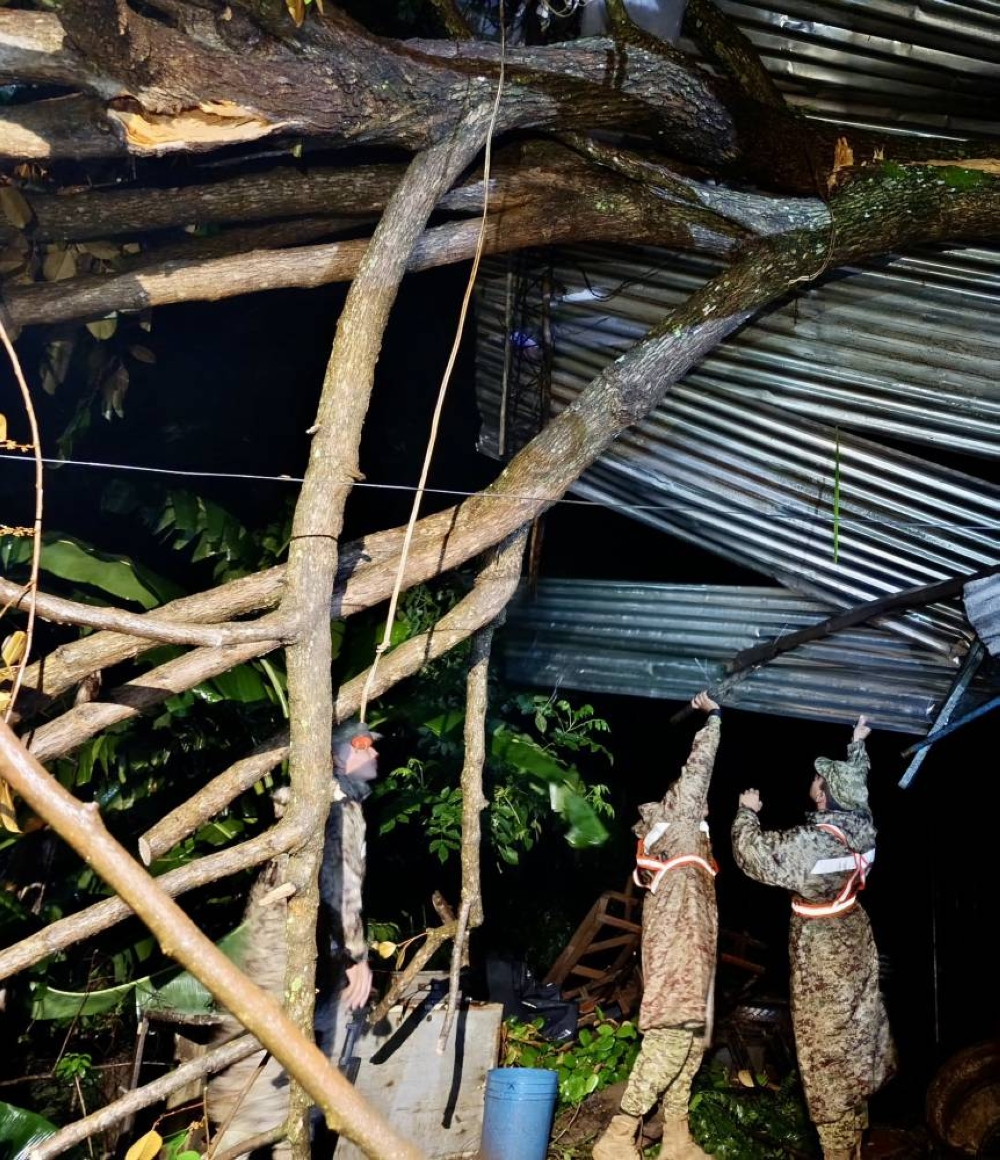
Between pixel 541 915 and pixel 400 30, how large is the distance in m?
5.32

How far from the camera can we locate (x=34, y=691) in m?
3.05

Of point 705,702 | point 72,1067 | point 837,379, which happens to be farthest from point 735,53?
point 72,1067

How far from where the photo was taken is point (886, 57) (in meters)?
4.08

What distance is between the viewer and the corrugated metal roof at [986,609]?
4320mm

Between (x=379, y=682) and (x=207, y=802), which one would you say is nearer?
(x=207, y=802)

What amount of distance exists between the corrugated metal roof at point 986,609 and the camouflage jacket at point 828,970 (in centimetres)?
91

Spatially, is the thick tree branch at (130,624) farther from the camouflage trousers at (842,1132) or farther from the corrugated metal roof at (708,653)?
the camouflage trousers at (842,1132)

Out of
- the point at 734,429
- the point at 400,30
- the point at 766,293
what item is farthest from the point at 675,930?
the point at 400,30

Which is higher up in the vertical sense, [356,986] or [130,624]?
[130,624]

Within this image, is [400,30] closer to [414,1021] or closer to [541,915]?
[414,1021]

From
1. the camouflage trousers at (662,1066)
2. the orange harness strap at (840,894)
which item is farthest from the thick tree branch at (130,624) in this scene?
A: the camouflage trousers at (662,1066)

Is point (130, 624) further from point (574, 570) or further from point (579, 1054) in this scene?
point (579, 1054)

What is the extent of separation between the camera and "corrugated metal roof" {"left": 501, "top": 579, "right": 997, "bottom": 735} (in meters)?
4.68

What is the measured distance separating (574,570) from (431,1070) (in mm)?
2988
